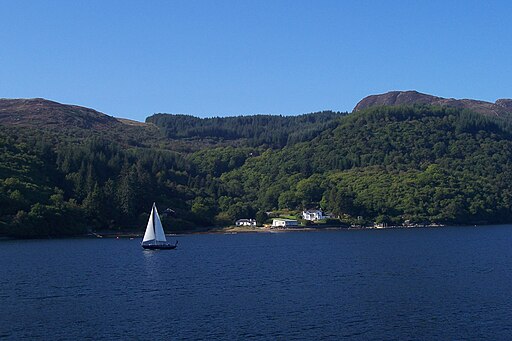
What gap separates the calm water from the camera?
44500mm

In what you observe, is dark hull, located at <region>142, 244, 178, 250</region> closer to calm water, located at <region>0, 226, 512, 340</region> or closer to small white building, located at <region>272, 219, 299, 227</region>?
calm water, located at <region>0, 226, 512, 340</region>

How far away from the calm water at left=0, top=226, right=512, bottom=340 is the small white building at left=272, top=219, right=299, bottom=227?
82396mm

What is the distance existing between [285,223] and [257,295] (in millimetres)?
126923

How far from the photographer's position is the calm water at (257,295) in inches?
1752

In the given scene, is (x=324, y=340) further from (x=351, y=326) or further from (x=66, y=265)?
(x=66, y=265)

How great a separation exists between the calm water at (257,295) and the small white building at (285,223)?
82396 millimetres

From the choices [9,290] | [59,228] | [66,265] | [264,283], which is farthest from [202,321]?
[59,228]

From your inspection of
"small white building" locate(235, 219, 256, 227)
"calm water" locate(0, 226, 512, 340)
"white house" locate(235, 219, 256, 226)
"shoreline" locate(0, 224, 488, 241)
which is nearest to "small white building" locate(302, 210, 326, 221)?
"shoreline" locate(0, 224, 488, 241)

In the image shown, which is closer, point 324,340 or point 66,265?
point 324,340

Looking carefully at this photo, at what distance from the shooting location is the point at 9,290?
61.6 meters

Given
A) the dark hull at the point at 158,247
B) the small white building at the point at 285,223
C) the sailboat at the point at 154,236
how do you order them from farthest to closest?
the small white building at the point at 285,223 → the sailboat at the point at 154,236 → the dark hull at the point at 158,247

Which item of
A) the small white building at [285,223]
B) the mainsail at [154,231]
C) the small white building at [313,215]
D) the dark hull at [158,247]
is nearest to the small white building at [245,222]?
the small white building at [285,223]

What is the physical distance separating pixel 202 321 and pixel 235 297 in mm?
10462

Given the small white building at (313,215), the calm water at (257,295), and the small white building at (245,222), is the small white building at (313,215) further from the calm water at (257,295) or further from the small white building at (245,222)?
the calm water at (257,295)
